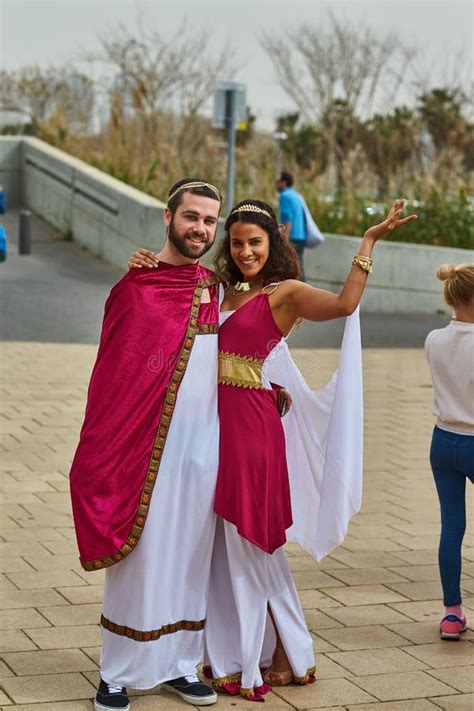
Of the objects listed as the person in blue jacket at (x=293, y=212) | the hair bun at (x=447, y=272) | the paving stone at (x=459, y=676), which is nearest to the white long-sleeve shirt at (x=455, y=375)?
the hair bun at (x=447, y=272)

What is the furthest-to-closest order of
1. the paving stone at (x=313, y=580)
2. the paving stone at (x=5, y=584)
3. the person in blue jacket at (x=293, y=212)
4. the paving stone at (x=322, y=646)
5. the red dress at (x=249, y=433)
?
the person in blue jacket at (x=293, y=212) < the paving stone at (x=313, y=580) < the paving stone at (x=5, y=584) < the paving stone at (x=322, y=646) < the red dress at (x=249, y=433)

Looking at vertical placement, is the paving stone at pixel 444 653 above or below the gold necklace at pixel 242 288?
below

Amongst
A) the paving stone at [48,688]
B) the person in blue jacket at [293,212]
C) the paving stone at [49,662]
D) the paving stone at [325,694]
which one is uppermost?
the person in blue jacket at [293,212]

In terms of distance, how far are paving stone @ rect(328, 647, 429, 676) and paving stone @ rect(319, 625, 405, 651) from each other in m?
0.06

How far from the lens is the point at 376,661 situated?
5070 millimetres

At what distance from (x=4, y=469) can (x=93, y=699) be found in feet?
12.2

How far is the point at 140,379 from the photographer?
452 centimetres

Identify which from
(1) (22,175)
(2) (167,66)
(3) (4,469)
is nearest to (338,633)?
(3) (4,469)

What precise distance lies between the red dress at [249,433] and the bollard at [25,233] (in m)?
14.9

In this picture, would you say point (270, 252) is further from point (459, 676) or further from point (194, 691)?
point (459, 676)

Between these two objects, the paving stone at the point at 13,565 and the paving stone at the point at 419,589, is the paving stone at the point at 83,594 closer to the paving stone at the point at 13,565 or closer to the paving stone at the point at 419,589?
the paving stone at the point at 13,565

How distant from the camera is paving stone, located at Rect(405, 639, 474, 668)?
5.08 m

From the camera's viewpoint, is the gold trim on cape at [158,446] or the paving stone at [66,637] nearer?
the gold trim on cape at [158,446]

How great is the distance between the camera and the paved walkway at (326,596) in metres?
4.70
